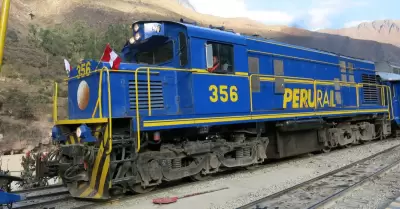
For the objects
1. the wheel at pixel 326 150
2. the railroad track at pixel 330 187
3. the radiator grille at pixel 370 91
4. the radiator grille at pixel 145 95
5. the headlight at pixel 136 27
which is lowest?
the railroad track at pixel 330 187

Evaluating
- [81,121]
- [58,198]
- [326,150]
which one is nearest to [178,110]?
[81,121]

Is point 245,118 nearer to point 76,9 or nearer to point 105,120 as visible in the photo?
point 105,120

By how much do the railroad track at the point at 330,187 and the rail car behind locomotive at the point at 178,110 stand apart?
1884 millimetres

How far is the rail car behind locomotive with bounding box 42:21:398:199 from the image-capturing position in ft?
21.5

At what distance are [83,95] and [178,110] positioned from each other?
1.95m

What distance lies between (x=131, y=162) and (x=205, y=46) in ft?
9.67

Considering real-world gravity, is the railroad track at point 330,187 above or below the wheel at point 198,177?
below

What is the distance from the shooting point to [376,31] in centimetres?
12694

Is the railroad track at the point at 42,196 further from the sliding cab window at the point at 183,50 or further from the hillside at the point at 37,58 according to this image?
the hillside at the point at 37,58

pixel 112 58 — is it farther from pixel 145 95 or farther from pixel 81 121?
pixel 81 121

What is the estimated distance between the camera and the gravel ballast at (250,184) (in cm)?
618

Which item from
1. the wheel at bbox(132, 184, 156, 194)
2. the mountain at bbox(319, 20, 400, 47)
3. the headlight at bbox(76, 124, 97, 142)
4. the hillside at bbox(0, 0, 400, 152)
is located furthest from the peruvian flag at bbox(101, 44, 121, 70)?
the mountain at bbox(319, 20, 400, 47)

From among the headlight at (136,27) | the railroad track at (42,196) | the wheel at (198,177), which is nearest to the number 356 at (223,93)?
the wheel at (198,177)

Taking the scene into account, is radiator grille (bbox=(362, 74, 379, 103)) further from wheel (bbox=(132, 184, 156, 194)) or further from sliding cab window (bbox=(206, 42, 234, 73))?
wheel (bbox=(132, 184, 156, 194))
